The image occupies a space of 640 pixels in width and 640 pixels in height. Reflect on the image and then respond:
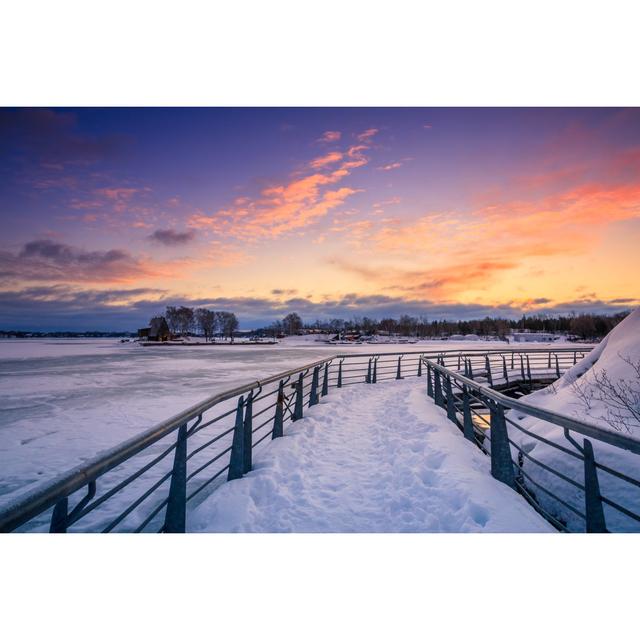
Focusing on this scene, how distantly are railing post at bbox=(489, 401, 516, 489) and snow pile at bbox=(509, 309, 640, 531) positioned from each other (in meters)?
0.52

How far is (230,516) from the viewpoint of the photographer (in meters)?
3.09

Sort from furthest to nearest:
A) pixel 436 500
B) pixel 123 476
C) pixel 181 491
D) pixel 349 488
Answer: pixel 123 476 < pixel 349 488 < pixel 436 500 < pixel 181 491

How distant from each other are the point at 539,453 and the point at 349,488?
3834 mm

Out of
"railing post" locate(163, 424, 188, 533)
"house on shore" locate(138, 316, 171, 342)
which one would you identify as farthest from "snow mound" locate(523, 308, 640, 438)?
"house on shore" locate(138, 316, 171, 342)

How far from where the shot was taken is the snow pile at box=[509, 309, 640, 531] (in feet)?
14.3

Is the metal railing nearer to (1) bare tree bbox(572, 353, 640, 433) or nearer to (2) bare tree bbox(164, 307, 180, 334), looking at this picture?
(1) bare tree bbox(572, 353, 640, 433)

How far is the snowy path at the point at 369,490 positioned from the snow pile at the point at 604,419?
4.02ft

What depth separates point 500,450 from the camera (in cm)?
390

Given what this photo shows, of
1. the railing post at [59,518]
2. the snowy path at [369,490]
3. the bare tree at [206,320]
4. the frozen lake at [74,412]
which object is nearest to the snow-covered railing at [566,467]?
the snowy path at [369,490]

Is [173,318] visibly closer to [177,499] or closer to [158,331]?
[158,331]

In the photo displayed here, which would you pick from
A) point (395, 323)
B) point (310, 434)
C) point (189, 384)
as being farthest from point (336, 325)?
point (310, 434)

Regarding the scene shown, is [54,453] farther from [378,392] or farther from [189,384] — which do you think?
[189,384]

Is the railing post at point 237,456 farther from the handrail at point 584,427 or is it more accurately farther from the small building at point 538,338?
the small building at point 538,338

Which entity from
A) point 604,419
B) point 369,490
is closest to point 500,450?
point 369,490
